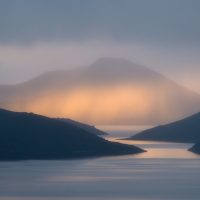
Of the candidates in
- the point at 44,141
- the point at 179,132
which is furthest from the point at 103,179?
the point at 179,132

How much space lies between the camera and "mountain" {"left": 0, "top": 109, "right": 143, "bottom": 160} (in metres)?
97.9

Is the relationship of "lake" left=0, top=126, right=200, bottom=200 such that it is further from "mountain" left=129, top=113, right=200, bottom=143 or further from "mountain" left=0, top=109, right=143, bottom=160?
"mountain" left=129, top=113, right=200, bottom=143

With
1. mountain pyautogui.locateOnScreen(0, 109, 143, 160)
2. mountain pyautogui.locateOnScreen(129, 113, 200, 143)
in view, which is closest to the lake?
mountain pyautogui.locateOnScreen(0, 109, 143, 160)

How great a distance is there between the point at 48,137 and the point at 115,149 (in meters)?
7.41

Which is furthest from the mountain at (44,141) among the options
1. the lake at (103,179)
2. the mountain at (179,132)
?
the mountain at (179,132)

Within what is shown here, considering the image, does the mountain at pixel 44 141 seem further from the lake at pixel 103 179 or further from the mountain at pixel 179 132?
the mountain at pixel 179 132

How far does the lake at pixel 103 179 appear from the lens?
58.1 meters

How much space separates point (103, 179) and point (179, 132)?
79.2 m

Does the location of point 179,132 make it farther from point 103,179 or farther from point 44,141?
point 103,179

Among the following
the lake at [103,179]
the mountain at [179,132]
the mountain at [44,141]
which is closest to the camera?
the lake at [103,179]

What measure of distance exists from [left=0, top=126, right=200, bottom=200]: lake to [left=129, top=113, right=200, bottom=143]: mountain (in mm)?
45395

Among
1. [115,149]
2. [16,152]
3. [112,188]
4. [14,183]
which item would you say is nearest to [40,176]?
[14,183]

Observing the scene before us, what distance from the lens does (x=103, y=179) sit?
6888cm

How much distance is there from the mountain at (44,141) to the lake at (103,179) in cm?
576
